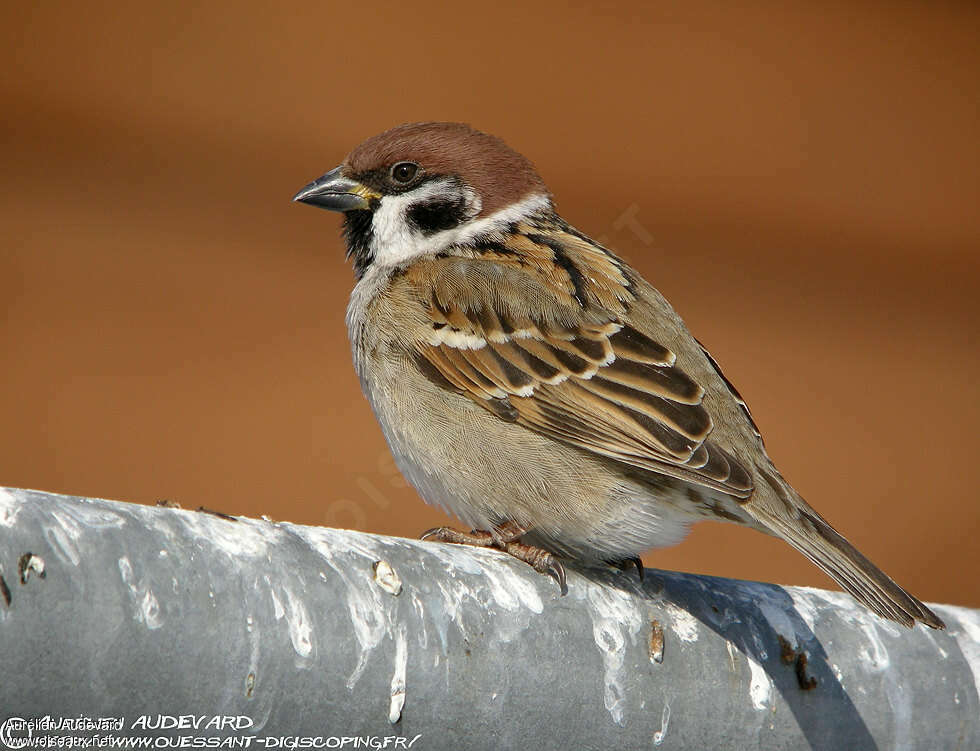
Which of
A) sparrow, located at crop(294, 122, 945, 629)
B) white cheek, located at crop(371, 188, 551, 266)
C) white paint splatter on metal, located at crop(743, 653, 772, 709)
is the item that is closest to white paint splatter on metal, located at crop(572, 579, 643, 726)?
white paint splatter on metal, located at crop(743, 653, 772, 709)

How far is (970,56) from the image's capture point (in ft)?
13.4

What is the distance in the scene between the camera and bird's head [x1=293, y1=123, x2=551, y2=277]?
2727mm

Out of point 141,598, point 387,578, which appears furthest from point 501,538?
point 141,598

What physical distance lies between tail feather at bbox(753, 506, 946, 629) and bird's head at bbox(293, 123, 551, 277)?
41.4 inches

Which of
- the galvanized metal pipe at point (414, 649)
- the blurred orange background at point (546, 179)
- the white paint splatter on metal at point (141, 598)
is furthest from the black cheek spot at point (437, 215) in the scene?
the white paint splatter on metal at point (141, 598)

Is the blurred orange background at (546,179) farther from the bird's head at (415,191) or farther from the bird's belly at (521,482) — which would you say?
the bird's belly at (521,482)

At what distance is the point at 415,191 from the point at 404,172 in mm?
48

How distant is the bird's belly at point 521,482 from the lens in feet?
7.05

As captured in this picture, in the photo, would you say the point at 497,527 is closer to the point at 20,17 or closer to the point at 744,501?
the point at 744,501

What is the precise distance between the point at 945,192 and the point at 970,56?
50cm

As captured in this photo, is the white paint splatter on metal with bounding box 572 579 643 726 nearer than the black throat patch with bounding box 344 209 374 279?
Yes

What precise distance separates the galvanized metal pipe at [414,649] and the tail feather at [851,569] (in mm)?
30

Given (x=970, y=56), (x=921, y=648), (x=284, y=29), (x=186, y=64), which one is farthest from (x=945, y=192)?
(x=921, y=648)

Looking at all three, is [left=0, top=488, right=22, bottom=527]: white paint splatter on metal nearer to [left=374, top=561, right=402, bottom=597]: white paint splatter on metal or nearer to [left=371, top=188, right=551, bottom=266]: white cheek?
[left=374, top=561, right=402, bottom=597]: white paint splatter on metal
